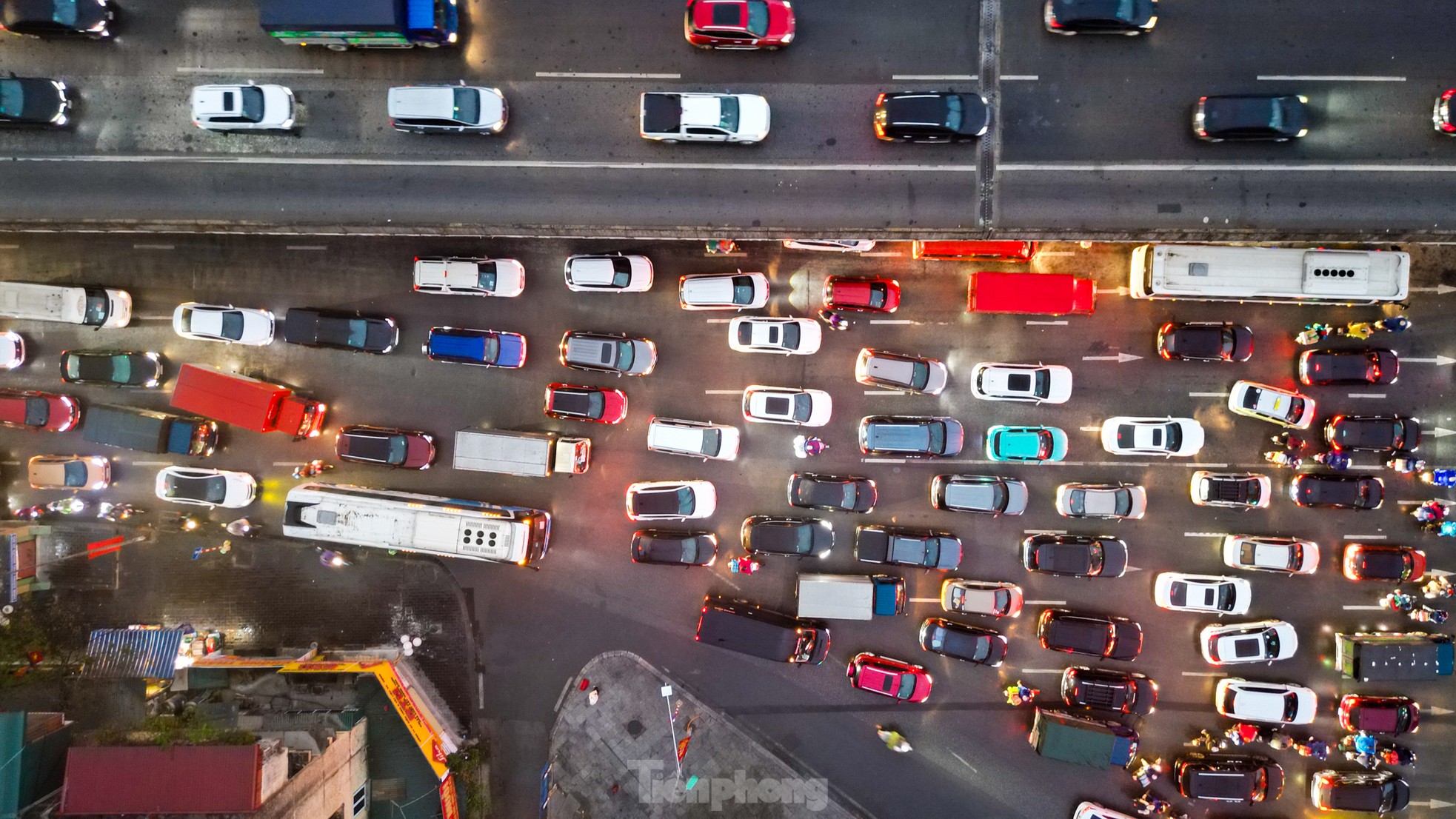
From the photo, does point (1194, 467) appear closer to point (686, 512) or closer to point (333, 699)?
point (686, 512)

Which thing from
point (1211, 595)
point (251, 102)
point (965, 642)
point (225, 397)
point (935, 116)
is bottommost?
point (965, 642)

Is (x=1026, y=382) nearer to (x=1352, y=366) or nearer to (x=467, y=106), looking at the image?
(x=1352, y=366)

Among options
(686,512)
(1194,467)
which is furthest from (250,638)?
(1194,467)

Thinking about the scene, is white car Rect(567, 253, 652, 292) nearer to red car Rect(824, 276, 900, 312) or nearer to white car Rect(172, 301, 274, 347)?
red car Rect(824, 276, 900, 312)

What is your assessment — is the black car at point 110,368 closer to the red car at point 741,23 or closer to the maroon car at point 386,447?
the maroon car at point 386,447

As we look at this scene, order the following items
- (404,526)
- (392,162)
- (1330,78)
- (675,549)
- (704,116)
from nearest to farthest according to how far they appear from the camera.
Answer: (704,116)
(1330,78)
(392,162)
(404,526)
(675,549)

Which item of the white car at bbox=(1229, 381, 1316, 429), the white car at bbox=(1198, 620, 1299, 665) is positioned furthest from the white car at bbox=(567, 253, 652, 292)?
the white car at bbox=(1198, 620, 1299, 665)

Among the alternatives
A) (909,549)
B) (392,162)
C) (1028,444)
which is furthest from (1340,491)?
(392,162)
